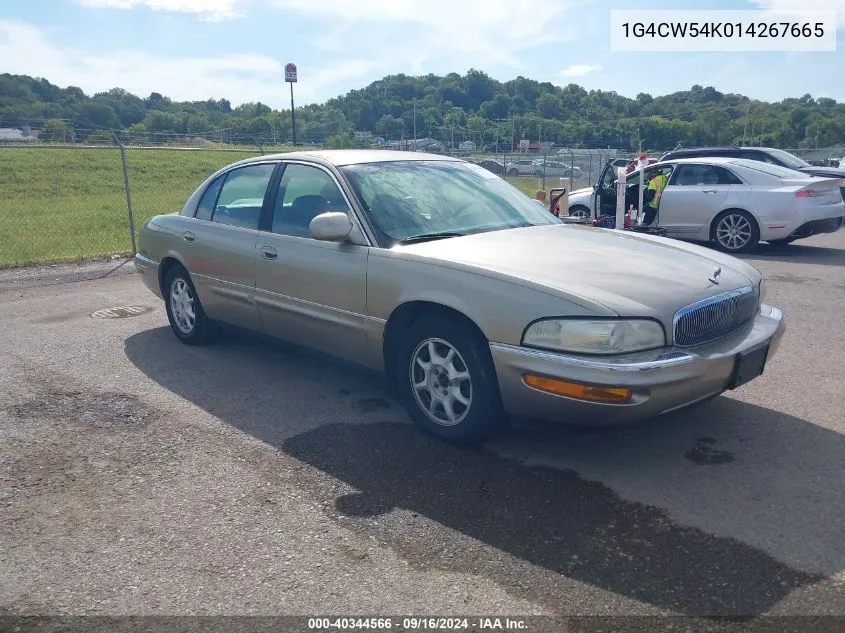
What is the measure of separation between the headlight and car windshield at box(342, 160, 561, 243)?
1.24 metres

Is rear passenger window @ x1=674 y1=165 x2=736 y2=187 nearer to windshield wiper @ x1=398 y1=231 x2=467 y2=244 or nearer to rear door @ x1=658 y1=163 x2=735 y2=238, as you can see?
rear door @ x1=658 y1=163 x2=735 y2=238

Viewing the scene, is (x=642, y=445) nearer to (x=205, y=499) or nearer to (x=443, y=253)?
(x=443, y=253)

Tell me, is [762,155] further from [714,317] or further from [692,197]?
[714,317]

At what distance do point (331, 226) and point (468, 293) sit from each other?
1.04m

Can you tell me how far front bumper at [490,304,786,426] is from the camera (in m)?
Result: 3.45

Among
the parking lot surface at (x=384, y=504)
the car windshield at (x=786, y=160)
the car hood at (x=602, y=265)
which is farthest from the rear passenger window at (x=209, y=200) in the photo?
the car windshield at (x=786, y=160)

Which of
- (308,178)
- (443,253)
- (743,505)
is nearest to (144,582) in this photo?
(443,253)

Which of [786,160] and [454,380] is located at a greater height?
[786,160]

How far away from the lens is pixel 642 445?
13.4ft

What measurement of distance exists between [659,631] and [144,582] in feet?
6.32

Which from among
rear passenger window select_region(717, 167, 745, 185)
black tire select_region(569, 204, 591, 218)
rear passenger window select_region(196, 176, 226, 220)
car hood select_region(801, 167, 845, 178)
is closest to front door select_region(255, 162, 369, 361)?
rear passenger window select_region(196, 176, 226, 220)

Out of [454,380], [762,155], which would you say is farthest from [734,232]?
[454,380]

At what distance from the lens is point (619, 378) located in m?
3.42

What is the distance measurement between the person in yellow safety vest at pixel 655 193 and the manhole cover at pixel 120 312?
783cm
